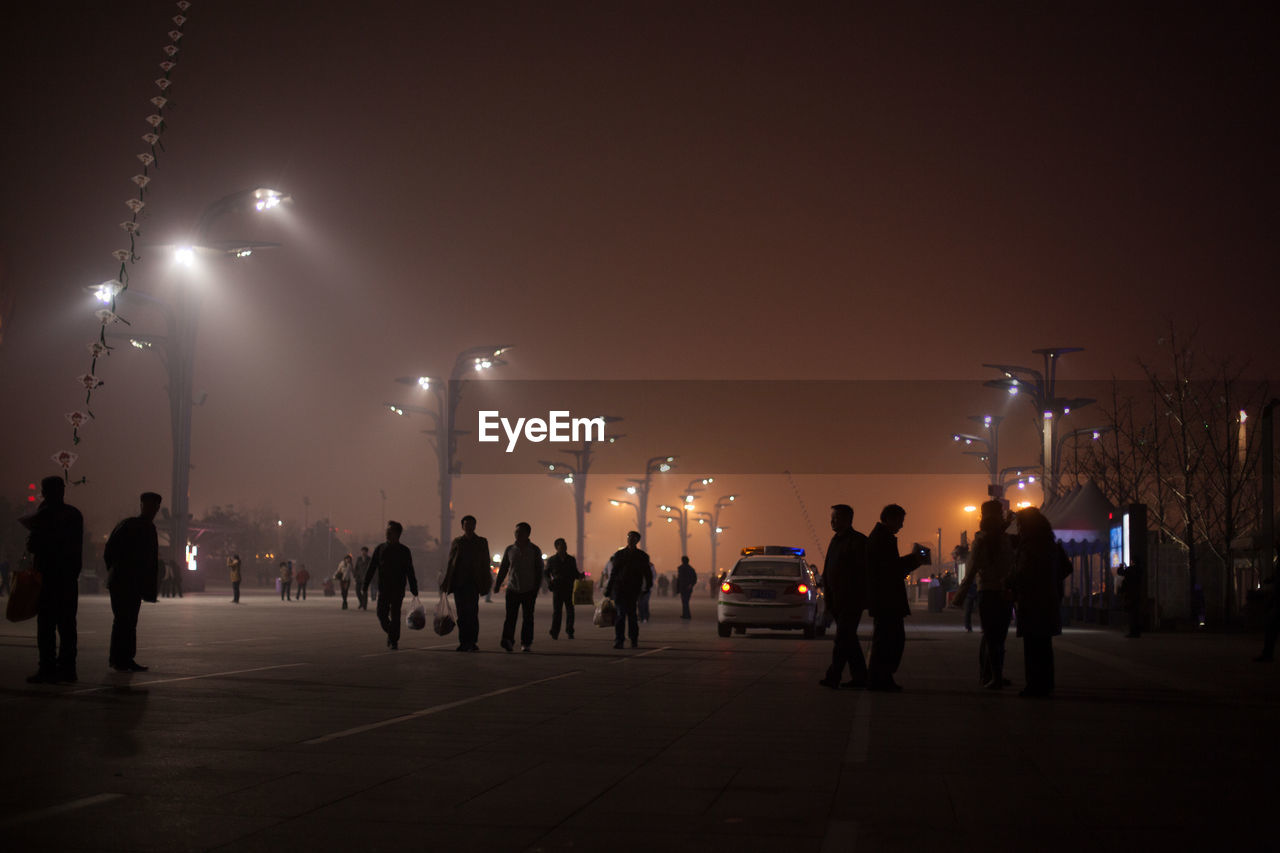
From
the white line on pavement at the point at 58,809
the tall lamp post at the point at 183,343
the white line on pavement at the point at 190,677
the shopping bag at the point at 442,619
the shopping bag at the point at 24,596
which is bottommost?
the white line on pavement at the point at 190,677

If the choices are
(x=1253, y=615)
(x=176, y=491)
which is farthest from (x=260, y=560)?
(x=1253, y=615)

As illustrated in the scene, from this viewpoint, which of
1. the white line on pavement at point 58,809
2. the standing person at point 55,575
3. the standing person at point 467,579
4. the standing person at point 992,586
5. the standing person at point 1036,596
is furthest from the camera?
the standing person at point 467,579

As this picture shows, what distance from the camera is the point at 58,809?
6.79 meters

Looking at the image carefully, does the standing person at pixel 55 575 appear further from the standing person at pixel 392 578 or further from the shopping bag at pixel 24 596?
the standing person at pixel 392 578

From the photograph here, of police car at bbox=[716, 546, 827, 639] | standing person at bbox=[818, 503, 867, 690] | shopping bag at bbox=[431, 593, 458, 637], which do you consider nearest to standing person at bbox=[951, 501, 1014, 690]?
standing person at bbox=[818, 503, 867, 690]

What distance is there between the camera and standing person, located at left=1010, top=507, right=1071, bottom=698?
14.1m

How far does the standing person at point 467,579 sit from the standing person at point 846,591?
7.00 meters

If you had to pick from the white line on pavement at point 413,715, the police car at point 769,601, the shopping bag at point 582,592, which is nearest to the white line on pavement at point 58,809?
the white line on pavement at point 413,715

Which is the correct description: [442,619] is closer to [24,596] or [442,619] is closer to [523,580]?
[523,580]

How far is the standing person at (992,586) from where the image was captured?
48.3 feet

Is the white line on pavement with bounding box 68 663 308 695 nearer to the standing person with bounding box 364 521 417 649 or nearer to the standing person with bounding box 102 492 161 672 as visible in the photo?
the standing person with bounding box 102 492 161 672

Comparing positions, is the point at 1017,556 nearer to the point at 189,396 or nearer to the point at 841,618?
the point at 841,618

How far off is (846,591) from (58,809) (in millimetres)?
9138

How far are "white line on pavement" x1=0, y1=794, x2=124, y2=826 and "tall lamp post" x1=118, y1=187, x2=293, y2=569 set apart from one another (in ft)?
94.2
